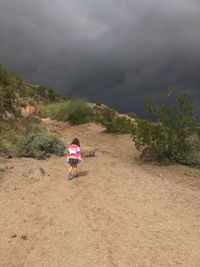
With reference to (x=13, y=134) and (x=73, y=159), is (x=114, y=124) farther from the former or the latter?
(x=73, y=159)

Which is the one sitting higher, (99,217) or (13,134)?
(13,134)

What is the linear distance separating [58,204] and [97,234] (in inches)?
83.6

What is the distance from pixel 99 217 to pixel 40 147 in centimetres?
766

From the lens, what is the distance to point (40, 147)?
16.7 metres

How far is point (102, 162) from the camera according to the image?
15.7 meters

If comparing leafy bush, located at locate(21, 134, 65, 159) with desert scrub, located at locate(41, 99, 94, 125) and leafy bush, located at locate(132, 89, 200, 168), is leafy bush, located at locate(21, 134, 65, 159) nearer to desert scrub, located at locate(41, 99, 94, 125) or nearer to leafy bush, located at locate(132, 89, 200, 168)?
leafy bush, located at locate(132, 89, 200, 168)

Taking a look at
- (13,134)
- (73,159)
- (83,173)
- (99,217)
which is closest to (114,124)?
(13,134)

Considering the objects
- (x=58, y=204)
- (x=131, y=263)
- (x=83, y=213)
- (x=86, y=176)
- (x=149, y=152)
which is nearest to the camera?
(x=131, y=263)

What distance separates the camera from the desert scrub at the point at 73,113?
30922mm

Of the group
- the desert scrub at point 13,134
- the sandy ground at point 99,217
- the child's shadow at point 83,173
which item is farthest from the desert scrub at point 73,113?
the child's shadow at point 83,173

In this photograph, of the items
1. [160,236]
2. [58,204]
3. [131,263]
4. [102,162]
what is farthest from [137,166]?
[131,263]

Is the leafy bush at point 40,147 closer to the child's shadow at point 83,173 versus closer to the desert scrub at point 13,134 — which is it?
the desert scrub at point 13,134

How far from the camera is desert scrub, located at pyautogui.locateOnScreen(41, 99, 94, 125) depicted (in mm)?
30922

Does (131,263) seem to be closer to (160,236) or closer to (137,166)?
(160,236)
